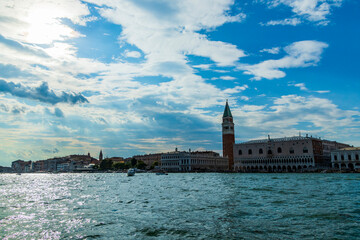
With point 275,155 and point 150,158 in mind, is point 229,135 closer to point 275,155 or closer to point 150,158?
point 275,155

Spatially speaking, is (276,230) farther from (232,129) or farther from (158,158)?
(158,158)

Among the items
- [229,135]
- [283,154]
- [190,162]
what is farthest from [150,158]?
[283,154]

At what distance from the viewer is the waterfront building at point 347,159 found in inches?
3416

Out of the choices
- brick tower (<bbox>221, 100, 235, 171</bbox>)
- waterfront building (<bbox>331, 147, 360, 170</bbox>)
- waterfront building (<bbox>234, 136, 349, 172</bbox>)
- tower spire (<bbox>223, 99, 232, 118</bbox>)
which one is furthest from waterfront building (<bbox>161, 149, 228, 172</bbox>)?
waterfront building (<bbox>331, 147, 360, 170</bbox>)

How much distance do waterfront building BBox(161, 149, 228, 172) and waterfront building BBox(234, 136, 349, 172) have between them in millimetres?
24452

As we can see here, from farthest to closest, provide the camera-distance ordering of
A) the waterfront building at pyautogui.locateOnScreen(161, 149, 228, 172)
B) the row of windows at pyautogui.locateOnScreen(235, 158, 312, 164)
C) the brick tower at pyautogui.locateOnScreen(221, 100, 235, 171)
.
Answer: the waterfront building at pyautogui.locateOnScreen(161, 149, 228, 172) < the brick tower at pyautogui.locateOnScreen(221, 100, 235, 171) < the row of windows at pyautogui.locateOnScreen(235, 158, 312, 164)

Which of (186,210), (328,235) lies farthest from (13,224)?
(328,235)

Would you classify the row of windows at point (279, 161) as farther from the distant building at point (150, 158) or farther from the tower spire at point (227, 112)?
the distant building at point (150, 158)

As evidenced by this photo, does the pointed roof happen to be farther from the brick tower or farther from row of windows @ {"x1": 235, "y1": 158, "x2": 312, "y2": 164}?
row of windows @ {"x1": 235, "y1": 158, "x2": 312, "y2": 164}

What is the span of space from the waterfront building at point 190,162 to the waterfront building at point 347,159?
55.9m

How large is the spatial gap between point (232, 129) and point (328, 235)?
117m

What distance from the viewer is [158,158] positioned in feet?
562

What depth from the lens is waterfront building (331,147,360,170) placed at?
86762 mm

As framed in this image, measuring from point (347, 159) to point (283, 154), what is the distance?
21.0 meters
